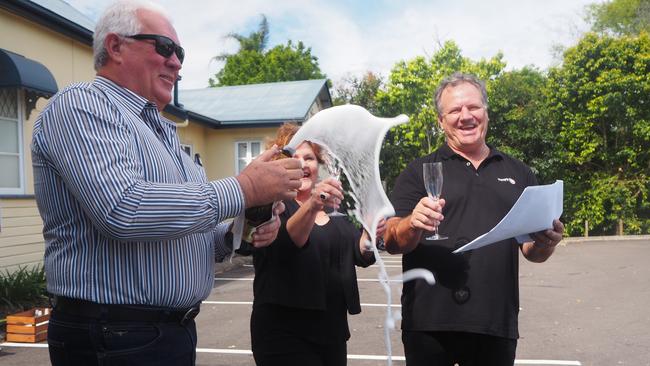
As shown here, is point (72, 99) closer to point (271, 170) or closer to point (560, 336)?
point (271, 170)

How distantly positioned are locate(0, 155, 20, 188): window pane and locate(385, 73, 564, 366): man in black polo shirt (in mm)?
7563

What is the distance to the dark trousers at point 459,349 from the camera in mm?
2523

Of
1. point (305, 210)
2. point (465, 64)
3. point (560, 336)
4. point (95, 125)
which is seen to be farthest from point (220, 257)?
point (465, 64)

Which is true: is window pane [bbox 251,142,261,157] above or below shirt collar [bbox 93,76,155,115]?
above

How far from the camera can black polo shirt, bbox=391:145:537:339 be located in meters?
2.50

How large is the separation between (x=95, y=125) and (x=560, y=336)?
6.33 meters

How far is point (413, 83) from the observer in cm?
2369

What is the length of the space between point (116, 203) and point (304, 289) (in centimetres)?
137

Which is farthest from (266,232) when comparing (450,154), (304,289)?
(450,154)

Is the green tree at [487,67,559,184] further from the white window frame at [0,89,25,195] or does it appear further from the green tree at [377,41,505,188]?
the white window frame at [0,89,25,195]

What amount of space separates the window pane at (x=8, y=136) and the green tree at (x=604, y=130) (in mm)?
18042

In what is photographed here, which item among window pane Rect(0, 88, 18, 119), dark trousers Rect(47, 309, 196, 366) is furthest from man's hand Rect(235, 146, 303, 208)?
window pane Rect(0, 88, 18, 119)

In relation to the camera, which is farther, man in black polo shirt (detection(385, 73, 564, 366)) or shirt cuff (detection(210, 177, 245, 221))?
man in black polo shirt (detection(385, 73, 564, 366))

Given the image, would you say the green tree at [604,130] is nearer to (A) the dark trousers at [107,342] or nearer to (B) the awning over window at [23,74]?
(B) the awning over window at [23,74]
